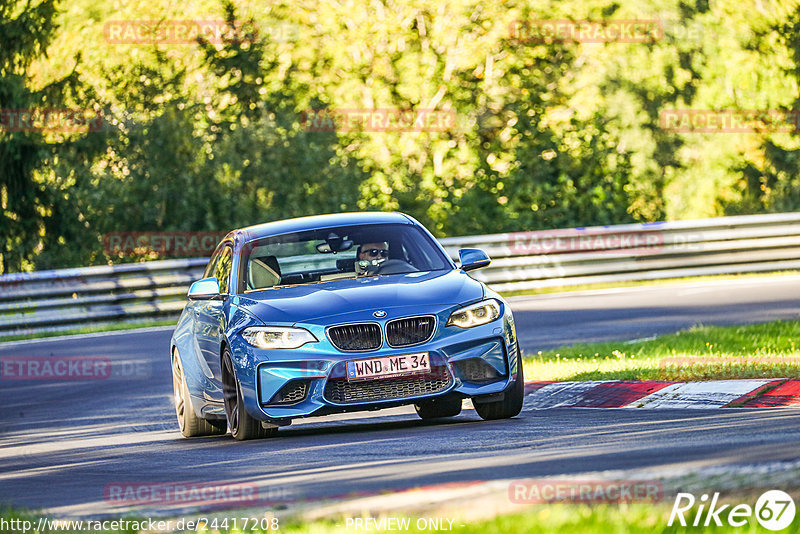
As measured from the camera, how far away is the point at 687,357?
1280 cm

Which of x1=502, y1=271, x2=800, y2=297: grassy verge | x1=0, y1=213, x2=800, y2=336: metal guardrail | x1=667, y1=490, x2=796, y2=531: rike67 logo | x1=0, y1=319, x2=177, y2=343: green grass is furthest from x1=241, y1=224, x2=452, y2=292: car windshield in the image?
x1=502, y1=271, x2=800, y2=297: grassy verge

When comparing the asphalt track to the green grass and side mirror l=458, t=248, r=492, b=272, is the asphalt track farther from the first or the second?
the green grass

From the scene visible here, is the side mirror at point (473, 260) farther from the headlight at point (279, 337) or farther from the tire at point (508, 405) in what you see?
the headlight at point (279, 337)

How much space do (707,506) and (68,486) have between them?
4.38 meters

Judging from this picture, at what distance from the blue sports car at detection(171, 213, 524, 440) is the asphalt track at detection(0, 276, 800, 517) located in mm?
266

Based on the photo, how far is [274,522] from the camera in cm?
610

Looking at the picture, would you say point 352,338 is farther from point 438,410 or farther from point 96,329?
point 96,329

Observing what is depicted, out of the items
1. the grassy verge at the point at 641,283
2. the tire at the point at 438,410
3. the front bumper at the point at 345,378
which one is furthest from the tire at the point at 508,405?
Answer: the grassy verge at the point at 641,283

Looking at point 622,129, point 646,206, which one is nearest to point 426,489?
point 646,206

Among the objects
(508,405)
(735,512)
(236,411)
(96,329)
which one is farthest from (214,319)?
(96,329)

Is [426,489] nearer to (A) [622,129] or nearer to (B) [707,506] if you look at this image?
(B) [707,506]

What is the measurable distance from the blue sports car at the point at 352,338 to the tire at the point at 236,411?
11mm

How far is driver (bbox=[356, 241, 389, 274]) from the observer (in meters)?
10.8

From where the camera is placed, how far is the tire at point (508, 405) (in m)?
10.1
